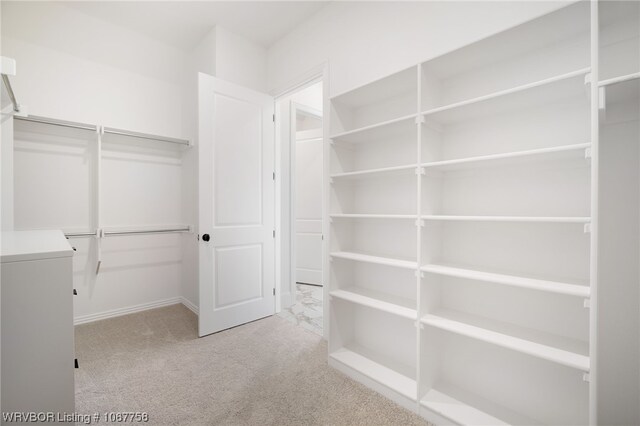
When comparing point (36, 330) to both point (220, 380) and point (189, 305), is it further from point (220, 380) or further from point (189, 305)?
point (189, 305)

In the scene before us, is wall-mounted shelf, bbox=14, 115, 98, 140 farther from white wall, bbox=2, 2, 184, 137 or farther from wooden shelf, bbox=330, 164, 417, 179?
wooden shelf, bbox=330, 164, 417, 179

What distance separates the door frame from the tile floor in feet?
0.50

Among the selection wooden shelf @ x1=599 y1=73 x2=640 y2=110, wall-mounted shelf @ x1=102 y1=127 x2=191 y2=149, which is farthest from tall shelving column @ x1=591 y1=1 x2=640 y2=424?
wall-mounted shelf @ x1=102 y1=127 x2=191 y2=149

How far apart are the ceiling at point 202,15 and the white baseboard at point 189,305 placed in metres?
2.94

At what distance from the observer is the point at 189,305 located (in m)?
3.25

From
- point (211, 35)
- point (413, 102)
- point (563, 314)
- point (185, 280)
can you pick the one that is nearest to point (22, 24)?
point (211, 35)

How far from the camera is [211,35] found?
2926 mm

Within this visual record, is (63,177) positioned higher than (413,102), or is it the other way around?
(413,102)

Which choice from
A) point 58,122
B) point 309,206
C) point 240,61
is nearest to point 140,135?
point 58,122

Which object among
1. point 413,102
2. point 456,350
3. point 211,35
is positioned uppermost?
point 211,35

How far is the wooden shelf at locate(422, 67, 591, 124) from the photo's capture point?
119 centimetres

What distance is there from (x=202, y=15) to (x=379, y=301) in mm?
3008

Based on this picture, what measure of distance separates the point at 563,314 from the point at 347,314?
4.34 feet

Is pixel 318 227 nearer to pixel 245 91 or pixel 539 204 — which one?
pixel 245 91
